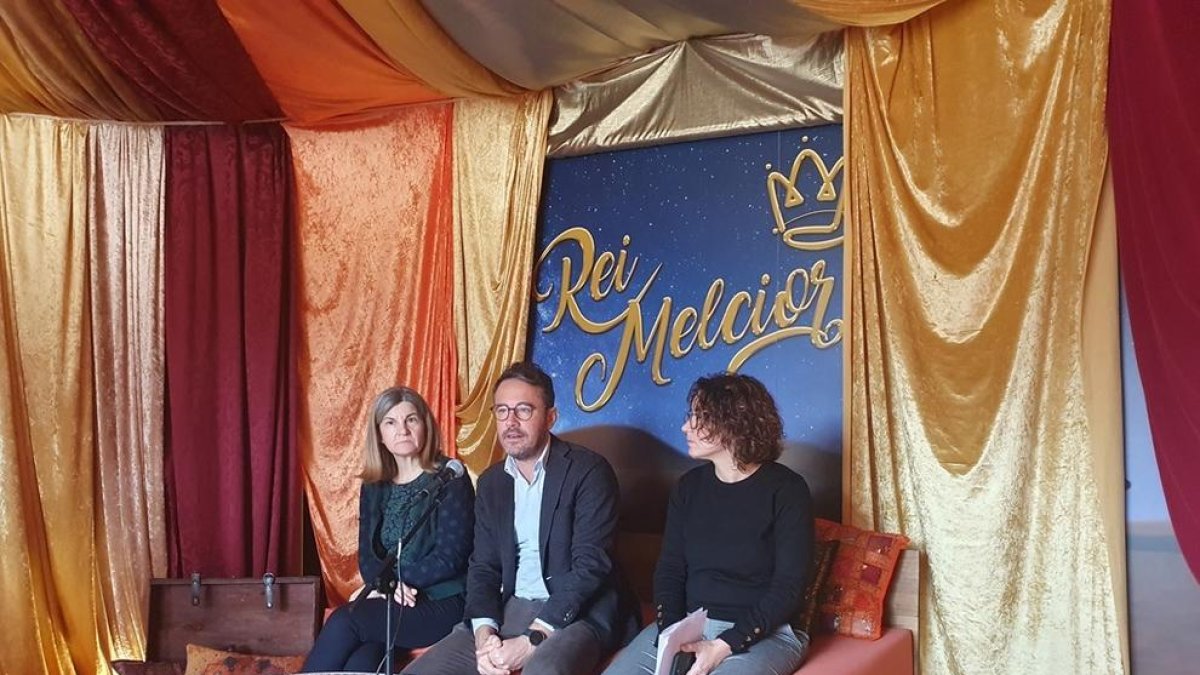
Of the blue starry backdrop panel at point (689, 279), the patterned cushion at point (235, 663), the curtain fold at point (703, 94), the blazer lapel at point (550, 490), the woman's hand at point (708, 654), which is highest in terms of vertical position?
the curtain fold at point (703, 94)

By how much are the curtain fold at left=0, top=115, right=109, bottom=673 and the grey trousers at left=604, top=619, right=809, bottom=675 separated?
2.93 metres

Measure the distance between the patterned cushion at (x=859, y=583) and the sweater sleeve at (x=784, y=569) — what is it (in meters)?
0.47

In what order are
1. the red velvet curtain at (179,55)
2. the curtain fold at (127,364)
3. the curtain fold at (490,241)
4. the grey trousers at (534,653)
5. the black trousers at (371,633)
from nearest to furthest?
the grey trousers at (534,653) → the black trousers at (371,633) → the red velvet curtain at (179,55) → the curtain fold at (490,241) → the curtain fold at (127,364)

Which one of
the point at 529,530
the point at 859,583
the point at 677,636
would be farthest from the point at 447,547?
the point at 859,583

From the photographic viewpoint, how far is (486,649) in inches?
152

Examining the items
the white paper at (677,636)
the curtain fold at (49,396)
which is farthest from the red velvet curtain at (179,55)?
the white paper at (677,636)

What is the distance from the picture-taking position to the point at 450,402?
17.7 feet

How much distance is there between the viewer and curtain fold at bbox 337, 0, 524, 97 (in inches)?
177

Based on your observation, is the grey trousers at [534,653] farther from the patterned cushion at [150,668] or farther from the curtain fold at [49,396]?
the curtain fold at [49,396]

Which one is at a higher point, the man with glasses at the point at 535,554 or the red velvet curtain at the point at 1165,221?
the red velvet curtain at the point at 1165,221

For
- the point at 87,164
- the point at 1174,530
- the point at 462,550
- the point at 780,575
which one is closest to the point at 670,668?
the point at 780,575

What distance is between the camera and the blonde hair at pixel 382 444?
4430mm

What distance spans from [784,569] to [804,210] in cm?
152

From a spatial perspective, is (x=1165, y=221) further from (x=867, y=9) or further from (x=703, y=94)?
(x=703, y=94)
